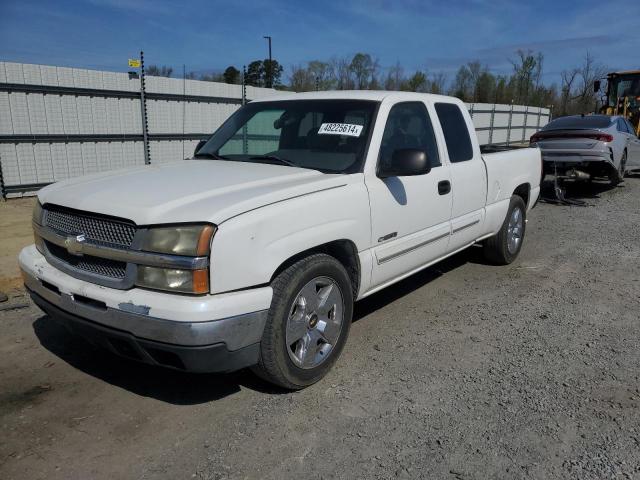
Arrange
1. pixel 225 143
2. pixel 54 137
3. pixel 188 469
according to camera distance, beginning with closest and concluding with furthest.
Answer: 1. pixel 188 469
2. pixel 225 143
3. pixel 54 137

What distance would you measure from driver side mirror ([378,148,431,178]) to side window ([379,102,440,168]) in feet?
0.44

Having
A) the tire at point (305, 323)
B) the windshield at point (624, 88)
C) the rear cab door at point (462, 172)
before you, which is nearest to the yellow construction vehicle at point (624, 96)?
the windshield at point (624, 88)

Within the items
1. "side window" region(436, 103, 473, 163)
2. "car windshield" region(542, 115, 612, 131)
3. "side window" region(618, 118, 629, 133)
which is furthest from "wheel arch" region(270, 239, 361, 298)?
"side window" region(618, 118, 629, 133)

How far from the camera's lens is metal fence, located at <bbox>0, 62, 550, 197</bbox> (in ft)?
31.4

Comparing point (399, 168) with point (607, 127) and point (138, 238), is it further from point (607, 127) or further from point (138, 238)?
point (607, 127)

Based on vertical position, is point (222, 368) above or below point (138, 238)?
below

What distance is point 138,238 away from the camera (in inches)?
109

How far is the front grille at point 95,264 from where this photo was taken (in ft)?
9.45

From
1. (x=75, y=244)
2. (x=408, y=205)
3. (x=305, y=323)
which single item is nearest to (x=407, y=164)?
(x=408, y=205)

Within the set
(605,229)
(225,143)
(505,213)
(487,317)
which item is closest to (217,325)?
(225,143)

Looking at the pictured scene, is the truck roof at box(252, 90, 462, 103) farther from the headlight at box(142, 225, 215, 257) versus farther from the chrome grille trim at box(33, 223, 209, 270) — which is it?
the chrome grille trim at box(33, 223, 209, 270)

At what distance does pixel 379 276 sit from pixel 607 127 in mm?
9935

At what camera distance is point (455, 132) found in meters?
4.96

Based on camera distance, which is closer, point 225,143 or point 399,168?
point 399,168
